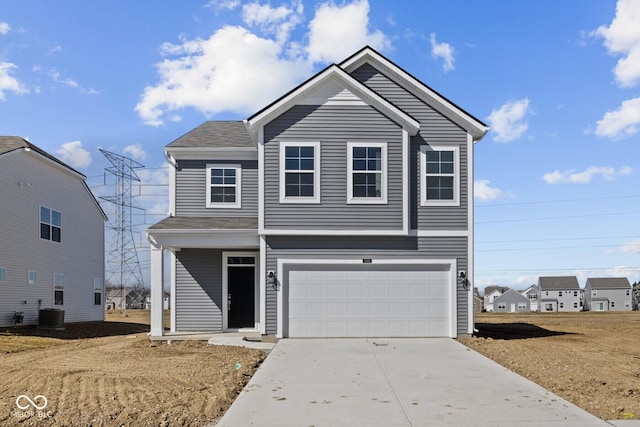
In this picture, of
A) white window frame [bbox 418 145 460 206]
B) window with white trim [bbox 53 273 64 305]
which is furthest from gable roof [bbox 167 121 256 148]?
window with white trim [bbox 53 273 64 305]

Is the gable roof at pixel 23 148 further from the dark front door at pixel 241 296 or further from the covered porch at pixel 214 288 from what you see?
the dark front door at pixel 241 296

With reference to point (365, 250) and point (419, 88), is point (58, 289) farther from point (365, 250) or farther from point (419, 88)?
point (419, 88)

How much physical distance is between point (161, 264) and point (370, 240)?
19.9 feet

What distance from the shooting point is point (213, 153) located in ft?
61.2

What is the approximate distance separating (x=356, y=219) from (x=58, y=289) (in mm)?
17571

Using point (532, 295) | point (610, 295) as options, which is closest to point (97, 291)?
point (610, 295)

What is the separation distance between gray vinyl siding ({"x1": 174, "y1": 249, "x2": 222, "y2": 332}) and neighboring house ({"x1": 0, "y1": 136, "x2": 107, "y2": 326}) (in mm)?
9010

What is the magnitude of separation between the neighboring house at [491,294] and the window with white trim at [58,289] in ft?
279

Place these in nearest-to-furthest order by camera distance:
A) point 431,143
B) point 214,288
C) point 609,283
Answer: point 431,143, point 214,288, point 609,283

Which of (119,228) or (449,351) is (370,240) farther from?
(119,228)

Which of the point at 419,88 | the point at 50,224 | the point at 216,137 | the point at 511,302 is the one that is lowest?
the point at 511,302

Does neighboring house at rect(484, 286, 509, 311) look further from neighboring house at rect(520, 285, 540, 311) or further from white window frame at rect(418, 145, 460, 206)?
white window frame at rect(418, 145, 460, 206)

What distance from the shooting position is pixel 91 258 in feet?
103

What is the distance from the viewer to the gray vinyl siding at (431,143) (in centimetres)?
1667
